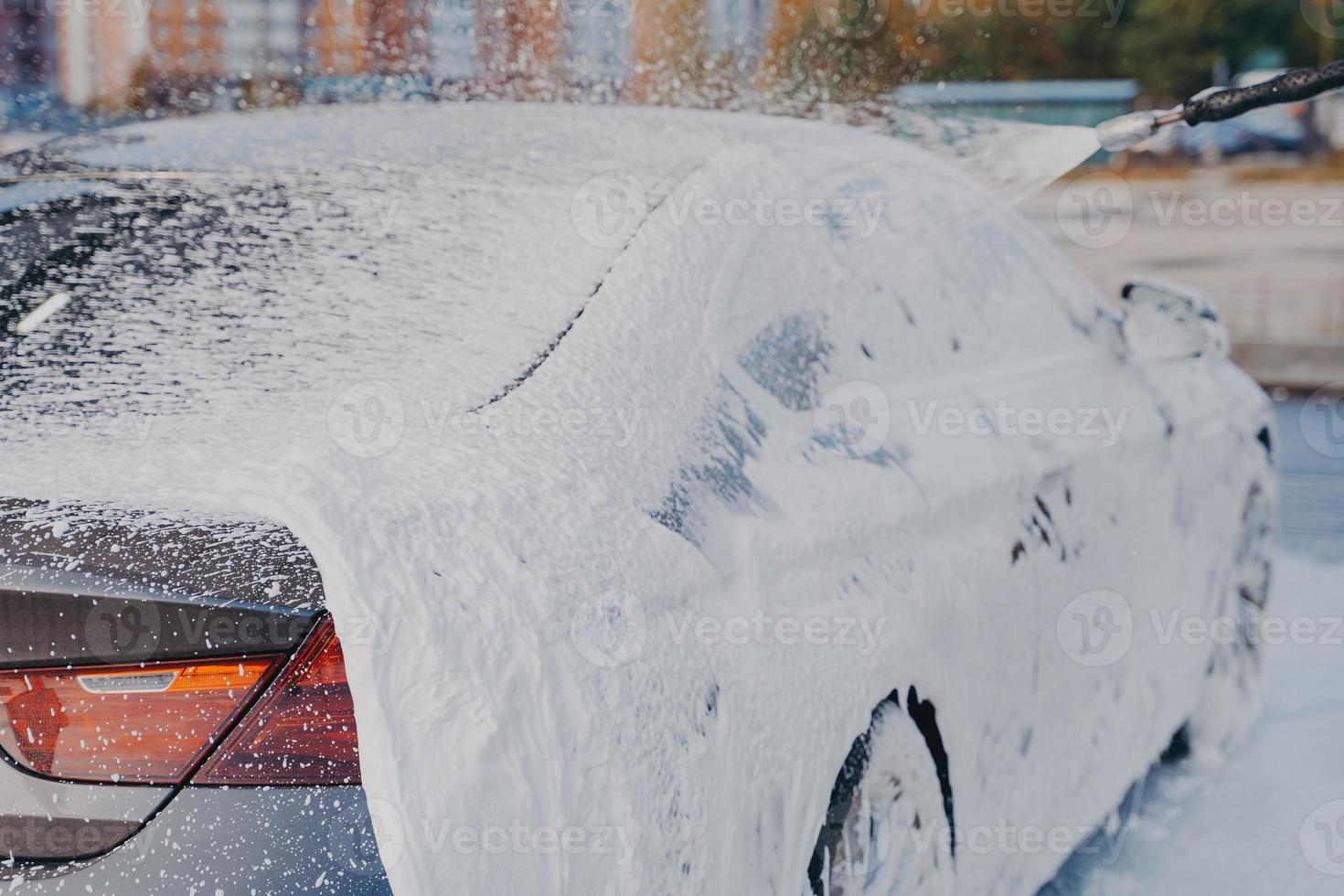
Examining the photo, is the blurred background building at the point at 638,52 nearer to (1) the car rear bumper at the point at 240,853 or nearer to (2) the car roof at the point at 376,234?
(2) the car roof at the point at 376,234

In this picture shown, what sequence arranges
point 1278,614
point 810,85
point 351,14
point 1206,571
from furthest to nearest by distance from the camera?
point 351,14 < point 810,85 < point 1278,614 < point 1206,571

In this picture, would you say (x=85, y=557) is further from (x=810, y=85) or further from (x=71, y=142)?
(x=810, y=85)

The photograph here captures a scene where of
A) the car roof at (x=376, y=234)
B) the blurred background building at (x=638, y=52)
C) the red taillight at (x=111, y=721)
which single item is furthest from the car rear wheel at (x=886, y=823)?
the blurred background building at (x=638, y=52)

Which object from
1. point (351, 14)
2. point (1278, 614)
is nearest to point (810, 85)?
point (1278, 614)

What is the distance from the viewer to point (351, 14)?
1967 cm

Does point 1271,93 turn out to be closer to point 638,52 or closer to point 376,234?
point 376,234

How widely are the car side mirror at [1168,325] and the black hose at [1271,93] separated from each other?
497mm

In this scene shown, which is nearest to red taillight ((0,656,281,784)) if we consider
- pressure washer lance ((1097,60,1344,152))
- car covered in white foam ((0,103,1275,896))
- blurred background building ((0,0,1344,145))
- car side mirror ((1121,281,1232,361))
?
car covered in white foam ((0,103,1275,896))

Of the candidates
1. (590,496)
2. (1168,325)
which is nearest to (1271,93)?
(1168,325)

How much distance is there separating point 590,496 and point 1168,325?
201cm

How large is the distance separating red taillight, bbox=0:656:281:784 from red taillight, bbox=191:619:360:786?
26 mm

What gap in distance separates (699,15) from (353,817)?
7.59m

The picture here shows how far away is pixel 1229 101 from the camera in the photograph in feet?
9.08

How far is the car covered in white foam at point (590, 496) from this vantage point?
1.34 meters
